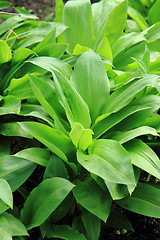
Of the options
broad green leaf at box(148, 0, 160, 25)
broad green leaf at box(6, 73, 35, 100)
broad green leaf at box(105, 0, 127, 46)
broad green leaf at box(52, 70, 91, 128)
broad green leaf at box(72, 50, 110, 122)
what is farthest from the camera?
broad green leaf at box(148, 0, 160, 25)

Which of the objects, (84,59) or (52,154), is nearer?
(52,154)

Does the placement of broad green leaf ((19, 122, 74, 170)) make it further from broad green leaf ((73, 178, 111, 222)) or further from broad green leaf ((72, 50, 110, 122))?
broad green leaf ((72, 50, 110, 122))

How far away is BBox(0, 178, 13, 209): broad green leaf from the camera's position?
1.02 meters

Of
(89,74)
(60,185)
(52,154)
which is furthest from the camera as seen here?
(89,74)

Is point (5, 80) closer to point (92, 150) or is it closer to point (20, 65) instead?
point (20, 65)

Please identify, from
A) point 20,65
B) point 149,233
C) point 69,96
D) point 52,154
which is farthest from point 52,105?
point 149,233

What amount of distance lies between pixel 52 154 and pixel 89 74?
0.40 m

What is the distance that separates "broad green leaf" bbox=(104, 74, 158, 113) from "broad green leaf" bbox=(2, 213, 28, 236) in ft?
1.85

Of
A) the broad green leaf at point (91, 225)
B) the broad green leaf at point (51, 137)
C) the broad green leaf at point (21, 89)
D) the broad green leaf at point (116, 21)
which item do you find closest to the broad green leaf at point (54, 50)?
the broad green leaf at point (21, 89)

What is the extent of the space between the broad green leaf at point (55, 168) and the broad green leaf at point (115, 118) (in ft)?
0.62

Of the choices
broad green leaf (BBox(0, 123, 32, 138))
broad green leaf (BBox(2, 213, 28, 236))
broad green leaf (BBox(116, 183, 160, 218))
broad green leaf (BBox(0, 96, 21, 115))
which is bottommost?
broad green leaf (BBox(116, 183, 160, 218))

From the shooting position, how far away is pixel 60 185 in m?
1.10

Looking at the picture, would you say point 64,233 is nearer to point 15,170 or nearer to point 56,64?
point 15,170

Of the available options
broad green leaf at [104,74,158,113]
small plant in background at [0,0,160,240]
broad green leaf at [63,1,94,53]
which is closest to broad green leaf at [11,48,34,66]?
small plant in background at [0,0,160,240]
